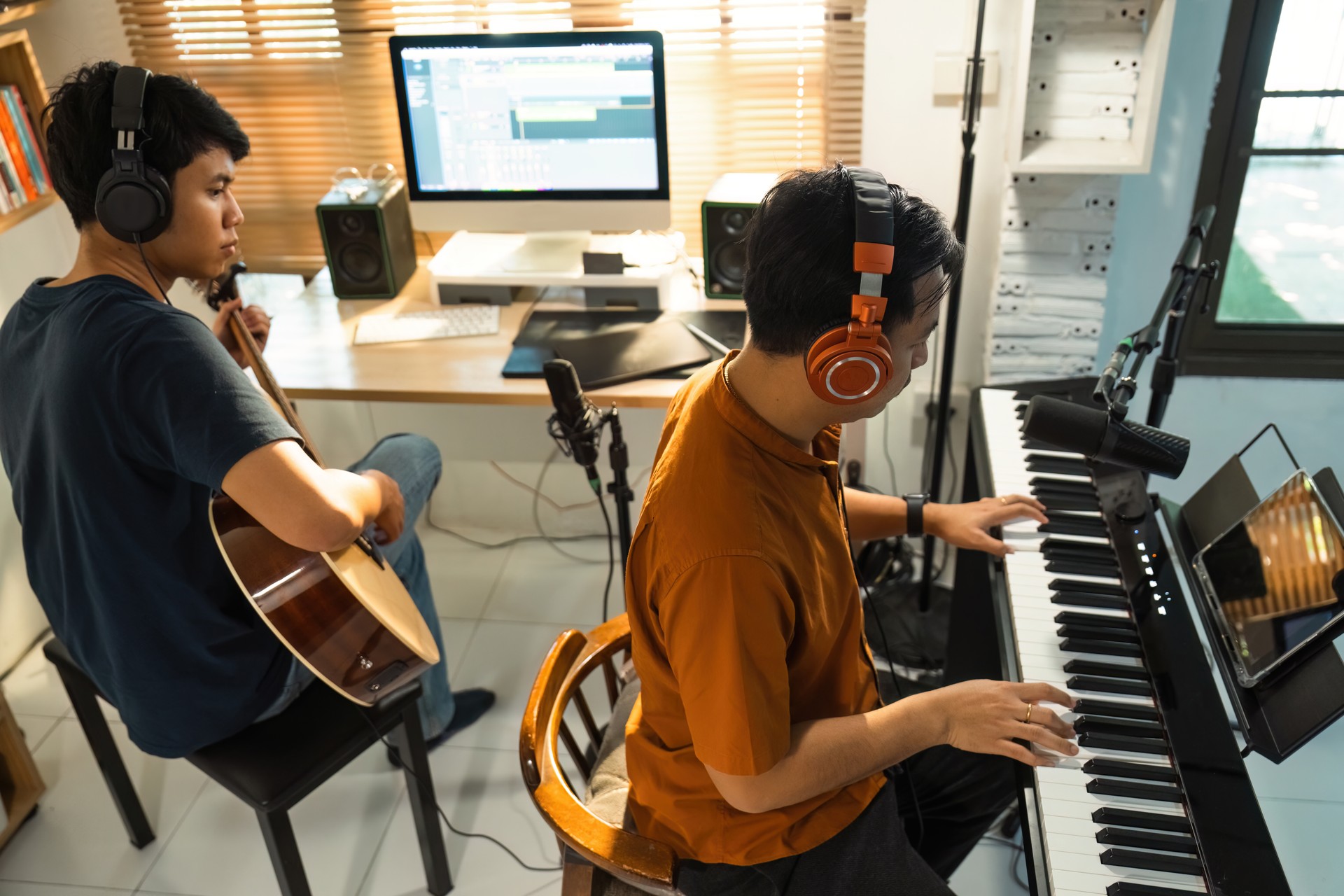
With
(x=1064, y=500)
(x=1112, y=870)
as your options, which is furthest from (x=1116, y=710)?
(x=1064, y=500)

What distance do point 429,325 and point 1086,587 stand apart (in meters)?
1.55

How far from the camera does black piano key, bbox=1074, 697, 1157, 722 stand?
1.34 meters

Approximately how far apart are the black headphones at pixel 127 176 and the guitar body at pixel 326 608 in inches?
16.1

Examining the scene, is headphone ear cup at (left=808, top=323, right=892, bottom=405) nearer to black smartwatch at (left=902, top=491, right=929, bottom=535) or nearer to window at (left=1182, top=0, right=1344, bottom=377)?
black smartwatch at (left=902, top=491, right=929, bottom=535)

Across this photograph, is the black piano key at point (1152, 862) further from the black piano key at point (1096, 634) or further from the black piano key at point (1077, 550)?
the black piano key at point (1077, 550)

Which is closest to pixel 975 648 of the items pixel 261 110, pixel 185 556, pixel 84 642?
pixel 185 556

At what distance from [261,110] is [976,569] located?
84.5 inches

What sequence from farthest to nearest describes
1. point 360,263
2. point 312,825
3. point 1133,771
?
point 360,263
point 312,825
point 1133,771

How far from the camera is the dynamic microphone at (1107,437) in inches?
54.4

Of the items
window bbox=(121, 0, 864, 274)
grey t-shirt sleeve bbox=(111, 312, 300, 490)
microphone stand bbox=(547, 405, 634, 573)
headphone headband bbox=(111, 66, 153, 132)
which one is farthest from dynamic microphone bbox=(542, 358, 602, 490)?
window bbox=(121, 0, 864, 274)

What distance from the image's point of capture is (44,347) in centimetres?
144

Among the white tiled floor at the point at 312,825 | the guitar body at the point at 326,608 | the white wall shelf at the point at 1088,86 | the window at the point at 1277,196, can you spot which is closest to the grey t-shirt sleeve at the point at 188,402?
the guitar body at the point at 326,608

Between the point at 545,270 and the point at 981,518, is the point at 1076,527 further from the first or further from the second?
the point at 545,270

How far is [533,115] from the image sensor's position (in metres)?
2.36
